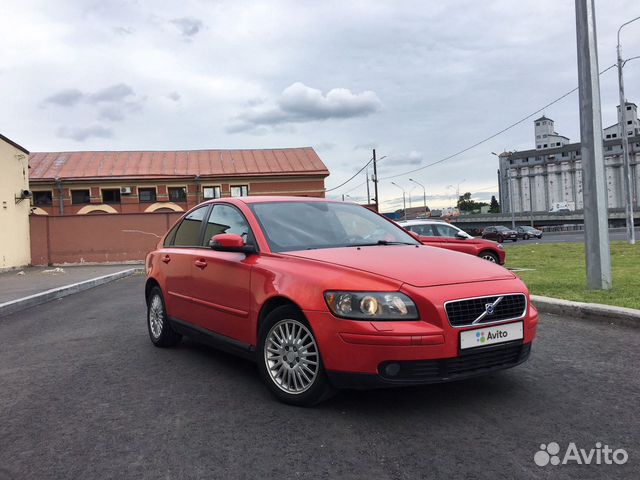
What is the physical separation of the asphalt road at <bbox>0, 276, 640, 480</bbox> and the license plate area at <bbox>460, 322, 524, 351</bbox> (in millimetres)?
456

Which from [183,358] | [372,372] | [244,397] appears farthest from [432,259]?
[183,358]

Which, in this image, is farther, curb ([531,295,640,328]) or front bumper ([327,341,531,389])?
curb ([531,295,640,328])

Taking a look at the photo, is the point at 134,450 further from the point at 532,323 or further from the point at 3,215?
the point at 3,215

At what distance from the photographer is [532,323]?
3693 mm

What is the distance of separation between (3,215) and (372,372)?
22.3 meters

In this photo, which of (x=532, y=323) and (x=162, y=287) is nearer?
(x=532, y=323)

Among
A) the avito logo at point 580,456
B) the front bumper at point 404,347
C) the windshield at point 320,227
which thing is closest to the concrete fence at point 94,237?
the windshield at point 320,227

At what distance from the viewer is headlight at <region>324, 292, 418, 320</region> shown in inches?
128

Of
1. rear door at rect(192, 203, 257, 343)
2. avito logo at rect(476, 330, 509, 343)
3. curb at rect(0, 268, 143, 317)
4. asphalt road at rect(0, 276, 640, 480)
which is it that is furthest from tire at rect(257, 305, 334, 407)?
curb at rect(0, 268, 143, 317)

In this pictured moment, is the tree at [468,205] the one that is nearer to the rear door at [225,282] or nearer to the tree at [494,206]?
the tree at [494,206]

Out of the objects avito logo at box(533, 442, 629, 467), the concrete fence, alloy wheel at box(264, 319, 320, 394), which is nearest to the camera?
avito logo at box(533, 442, 629, 467)

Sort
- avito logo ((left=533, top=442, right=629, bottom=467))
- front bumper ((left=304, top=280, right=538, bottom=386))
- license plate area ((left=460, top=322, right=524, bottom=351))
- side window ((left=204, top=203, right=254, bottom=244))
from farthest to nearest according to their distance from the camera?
side window ((left=204, top=203, right=254, bottom=244))
license plate area ((left=460, top=322, right=524, bottom=351))
front bumper ((left=304, top=280, right=538, bottom=386))
avito logo ((left=533, top=442, right=629, bottom=467))

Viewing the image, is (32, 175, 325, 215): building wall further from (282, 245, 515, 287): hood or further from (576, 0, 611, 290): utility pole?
(282, 245, 515, 287): hood

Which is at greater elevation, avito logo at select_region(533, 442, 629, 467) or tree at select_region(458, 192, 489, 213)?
tree at select_region(458, 192, 489, 213)
